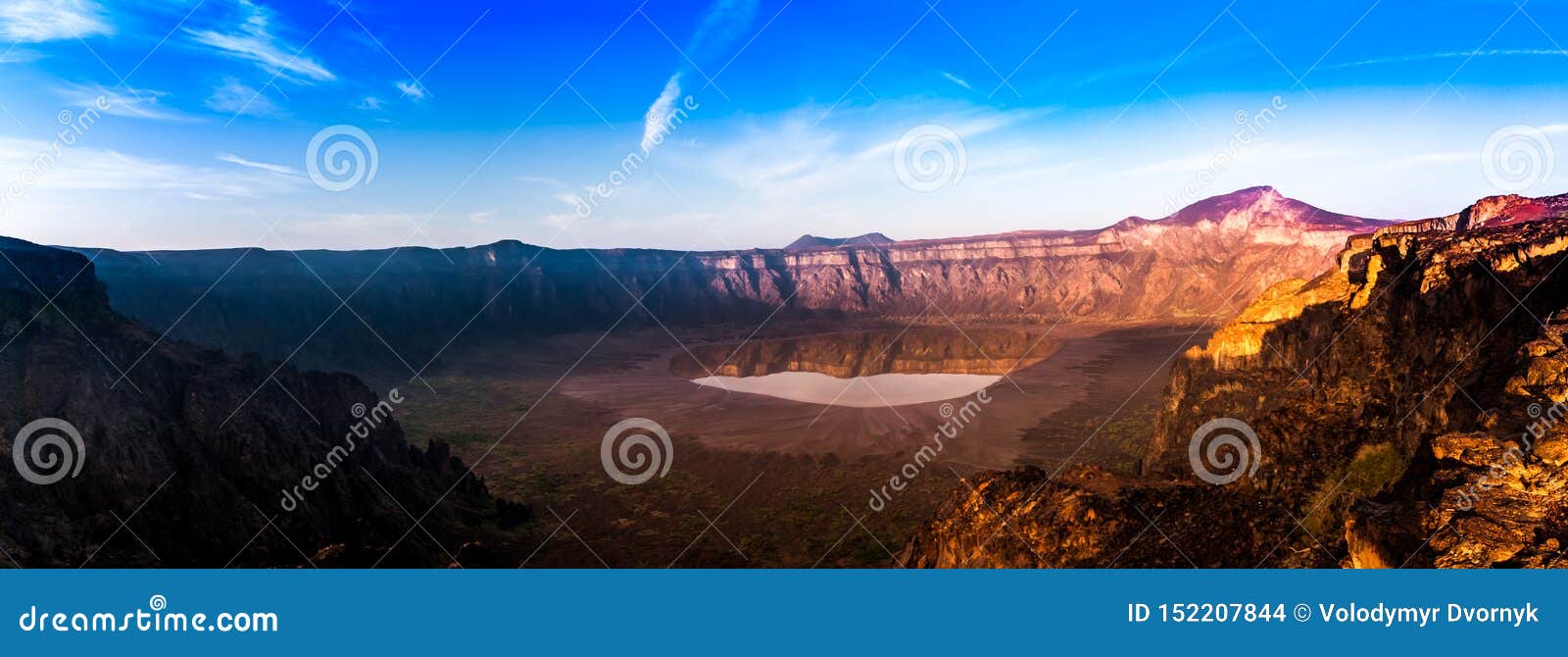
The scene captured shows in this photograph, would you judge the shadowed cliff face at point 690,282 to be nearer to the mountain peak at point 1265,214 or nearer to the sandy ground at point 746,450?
the mountain peak at point 1265,214

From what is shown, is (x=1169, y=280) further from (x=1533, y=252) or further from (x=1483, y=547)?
(x=1483, y=547)

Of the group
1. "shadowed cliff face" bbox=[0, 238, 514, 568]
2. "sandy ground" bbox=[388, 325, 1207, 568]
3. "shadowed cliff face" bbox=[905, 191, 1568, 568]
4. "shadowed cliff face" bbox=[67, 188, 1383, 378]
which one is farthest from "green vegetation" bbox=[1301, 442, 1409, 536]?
"shadowed cliff face" bbox=[67, 188, 1383, 378]

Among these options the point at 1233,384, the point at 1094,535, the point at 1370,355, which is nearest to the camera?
the point at 1094,535

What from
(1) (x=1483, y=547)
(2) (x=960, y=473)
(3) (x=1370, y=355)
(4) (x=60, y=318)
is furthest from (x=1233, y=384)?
(4) (x=60, y=318)

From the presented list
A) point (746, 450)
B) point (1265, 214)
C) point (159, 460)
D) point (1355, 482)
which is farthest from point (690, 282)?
point (1355, 482)

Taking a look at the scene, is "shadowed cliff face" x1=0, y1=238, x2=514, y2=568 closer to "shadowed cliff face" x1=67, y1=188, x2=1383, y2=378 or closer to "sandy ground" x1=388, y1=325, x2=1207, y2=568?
"sandy ground" x1=388, y1=325, x2=1207, y2=568

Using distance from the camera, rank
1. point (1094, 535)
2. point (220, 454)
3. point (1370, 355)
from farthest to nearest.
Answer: point (220, 454) < point (1370, 355) < point (1094, 535)
